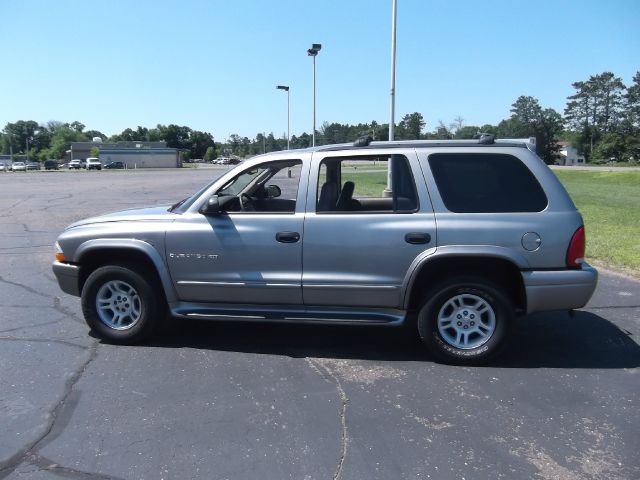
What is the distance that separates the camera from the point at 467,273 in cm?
456

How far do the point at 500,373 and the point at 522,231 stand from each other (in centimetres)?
117

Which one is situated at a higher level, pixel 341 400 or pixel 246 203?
pixel 246 203

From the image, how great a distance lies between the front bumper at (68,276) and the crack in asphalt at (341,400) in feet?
7.44

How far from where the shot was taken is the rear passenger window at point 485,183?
14.6 feet

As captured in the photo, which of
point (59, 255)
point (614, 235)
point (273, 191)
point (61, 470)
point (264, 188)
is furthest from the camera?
point (614, 235)

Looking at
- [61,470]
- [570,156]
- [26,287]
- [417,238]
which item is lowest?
[61,470]

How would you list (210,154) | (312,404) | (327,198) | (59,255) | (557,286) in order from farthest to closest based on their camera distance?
(210,154) → (59,255) → (327,198) → (557,286) → (312,404)

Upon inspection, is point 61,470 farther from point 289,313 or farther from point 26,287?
point 26,287

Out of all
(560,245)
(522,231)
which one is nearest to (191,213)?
(522,231)

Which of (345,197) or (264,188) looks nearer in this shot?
(345,197)

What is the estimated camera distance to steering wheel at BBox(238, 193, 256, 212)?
196 inches

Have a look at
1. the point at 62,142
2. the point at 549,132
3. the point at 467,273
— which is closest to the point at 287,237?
the point at 467,273

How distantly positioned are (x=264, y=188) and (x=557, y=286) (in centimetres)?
289

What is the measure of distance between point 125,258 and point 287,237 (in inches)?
61.8
